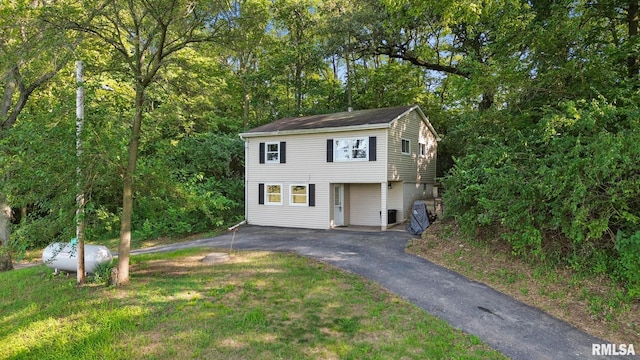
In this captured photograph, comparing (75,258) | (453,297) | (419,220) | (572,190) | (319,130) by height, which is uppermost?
(319,130)

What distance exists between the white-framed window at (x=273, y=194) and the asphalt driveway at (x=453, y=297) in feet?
14.2

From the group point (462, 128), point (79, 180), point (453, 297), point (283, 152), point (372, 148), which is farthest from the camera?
point (283, 152)

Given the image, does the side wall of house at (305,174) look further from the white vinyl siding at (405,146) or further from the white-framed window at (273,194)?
the white vinyl siding at (405,146)

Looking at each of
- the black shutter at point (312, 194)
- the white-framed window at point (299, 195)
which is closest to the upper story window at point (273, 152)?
the white-framed window at point (299, 195)

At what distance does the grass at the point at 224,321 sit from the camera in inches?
184

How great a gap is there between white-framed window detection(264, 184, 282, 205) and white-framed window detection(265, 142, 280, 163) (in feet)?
4.01

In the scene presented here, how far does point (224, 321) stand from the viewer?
5.42m

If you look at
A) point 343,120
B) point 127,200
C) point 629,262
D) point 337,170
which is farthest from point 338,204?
point 629,262

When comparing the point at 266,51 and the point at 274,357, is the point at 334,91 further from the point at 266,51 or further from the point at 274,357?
the point at 274,357

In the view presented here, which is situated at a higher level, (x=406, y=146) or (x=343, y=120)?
(x=343, y=120)

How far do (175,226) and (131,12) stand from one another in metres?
10.7

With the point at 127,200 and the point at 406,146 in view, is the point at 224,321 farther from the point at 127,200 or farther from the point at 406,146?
the point at 406,146

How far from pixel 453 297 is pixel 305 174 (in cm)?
1013

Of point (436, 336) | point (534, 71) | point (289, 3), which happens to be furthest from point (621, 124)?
point (289, 3)
